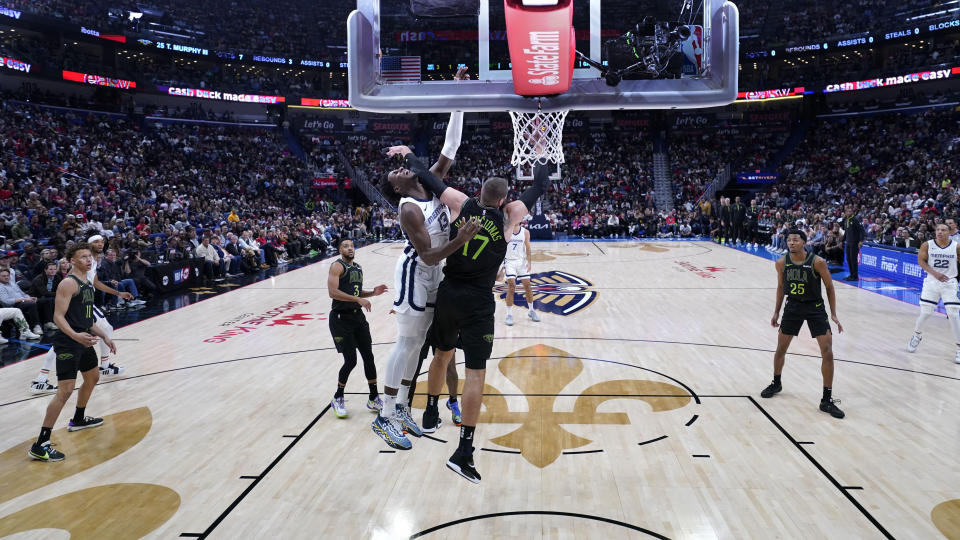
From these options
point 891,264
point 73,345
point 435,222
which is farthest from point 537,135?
point 891,264

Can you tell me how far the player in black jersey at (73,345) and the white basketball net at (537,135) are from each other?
7509 millimetres

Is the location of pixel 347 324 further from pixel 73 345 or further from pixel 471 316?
pixel 73 345

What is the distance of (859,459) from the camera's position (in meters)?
4.92

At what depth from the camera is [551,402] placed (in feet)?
20.9

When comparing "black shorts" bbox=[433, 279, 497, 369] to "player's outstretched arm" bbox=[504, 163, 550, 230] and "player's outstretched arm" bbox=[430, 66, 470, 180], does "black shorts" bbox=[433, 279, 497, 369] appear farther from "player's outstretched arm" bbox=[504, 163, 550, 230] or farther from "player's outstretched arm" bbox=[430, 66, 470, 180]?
"player's outstretched arm" bbox=[430, 66, 470, 180]

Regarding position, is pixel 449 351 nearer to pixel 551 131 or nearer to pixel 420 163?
pixel 420 163

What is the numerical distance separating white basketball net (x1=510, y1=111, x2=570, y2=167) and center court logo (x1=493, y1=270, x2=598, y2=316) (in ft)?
8.99

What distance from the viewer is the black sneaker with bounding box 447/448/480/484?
4.13 meters

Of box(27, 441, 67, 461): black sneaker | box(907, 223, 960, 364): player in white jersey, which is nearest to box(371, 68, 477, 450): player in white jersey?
box(27, 441, 67, 461): black sneaker

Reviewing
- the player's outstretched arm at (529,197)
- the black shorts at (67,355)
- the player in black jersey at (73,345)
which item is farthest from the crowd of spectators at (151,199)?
the player's outstretched arm at (529,197)

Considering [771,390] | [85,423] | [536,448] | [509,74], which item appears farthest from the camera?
[509,74]

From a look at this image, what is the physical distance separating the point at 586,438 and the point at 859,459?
2.13 m

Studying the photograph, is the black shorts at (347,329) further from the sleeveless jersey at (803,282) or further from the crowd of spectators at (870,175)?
the crowd of spectators at (870,175)

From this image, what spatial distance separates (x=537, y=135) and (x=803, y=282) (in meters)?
6.27
